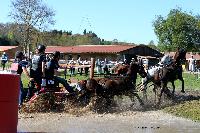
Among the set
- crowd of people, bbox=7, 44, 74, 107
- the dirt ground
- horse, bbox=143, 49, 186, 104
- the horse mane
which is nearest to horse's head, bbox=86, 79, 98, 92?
crowd of people, bbox=7, 44, 74, 107

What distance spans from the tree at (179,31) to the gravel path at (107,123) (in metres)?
71.9

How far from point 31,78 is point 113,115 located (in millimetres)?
2950

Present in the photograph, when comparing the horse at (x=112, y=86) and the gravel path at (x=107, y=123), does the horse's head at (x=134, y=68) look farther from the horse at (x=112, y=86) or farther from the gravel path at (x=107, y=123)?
the gravel path at (x=107, y=123)

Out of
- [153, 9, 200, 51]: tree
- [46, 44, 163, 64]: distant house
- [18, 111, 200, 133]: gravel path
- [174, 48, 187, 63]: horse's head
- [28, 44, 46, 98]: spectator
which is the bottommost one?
[18, 111, 200, 133]: gravel path

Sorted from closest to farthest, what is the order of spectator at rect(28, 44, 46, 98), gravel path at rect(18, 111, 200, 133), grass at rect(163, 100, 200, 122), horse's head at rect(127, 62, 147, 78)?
gravel path at rect(18, 111, 200, 133), grass at rect(163, 100, 200, 122), spectator at rect(28, 44, 46, 98), horse's head at rect(127, 62, 147, 78)

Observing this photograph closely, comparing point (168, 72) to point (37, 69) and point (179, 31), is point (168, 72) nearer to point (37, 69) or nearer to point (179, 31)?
point (37, 69)

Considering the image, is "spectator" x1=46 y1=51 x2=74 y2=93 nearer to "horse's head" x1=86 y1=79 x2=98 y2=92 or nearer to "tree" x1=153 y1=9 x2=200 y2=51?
"horse's head" x1=86 y1=79 x2=98 y2=92

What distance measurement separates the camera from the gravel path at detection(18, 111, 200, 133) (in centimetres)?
1219

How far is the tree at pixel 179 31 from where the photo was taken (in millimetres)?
86500

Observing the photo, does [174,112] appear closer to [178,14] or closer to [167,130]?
[167,130]

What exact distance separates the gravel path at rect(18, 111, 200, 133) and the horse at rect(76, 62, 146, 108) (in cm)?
110

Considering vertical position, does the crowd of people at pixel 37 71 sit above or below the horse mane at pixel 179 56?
below

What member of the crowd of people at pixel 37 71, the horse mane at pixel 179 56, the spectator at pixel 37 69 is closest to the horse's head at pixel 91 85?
the crowd of people at pixel 37 71

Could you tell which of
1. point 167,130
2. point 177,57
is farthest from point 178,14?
point 167,130
